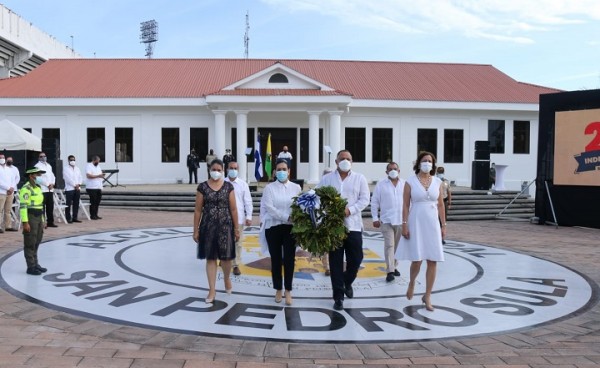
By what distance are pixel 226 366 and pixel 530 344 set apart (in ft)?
9.03

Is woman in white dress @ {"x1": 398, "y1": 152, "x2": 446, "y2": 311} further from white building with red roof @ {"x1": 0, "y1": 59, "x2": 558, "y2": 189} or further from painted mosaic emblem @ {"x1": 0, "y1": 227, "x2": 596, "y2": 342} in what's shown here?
white building with red roof @ {"x1": 0, "y1": 59, "x2": 558, "y2": 189}

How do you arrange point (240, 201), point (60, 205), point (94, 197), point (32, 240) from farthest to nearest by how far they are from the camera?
point (94, 197) < point (60, 205) < point (240, 201) < point (32, 240)

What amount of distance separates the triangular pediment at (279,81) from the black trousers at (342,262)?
716 inches

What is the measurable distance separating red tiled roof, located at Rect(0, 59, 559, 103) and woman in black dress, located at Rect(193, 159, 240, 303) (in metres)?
17.7

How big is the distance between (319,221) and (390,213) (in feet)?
6.65

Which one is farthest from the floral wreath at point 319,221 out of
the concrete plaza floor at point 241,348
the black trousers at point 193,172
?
the black trousers at point 193,172

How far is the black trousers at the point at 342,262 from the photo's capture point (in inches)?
228

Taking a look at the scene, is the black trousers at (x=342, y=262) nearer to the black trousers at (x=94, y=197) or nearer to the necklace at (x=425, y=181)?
the necklace at (x=425, y=181)

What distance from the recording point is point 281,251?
6.03m

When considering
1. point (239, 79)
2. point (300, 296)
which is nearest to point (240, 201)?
point (300, 296)

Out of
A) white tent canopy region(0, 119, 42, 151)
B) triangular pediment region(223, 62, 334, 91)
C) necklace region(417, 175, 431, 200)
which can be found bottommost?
necklace region(417, 175, 431, 200)

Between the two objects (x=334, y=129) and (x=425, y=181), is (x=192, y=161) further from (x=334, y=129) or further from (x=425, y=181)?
(x=425, y=181)

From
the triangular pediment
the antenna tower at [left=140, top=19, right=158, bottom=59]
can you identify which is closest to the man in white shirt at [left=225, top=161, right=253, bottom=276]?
the triangular pediment

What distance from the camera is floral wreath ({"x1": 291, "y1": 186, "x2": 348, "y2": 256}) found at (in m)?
5.67
